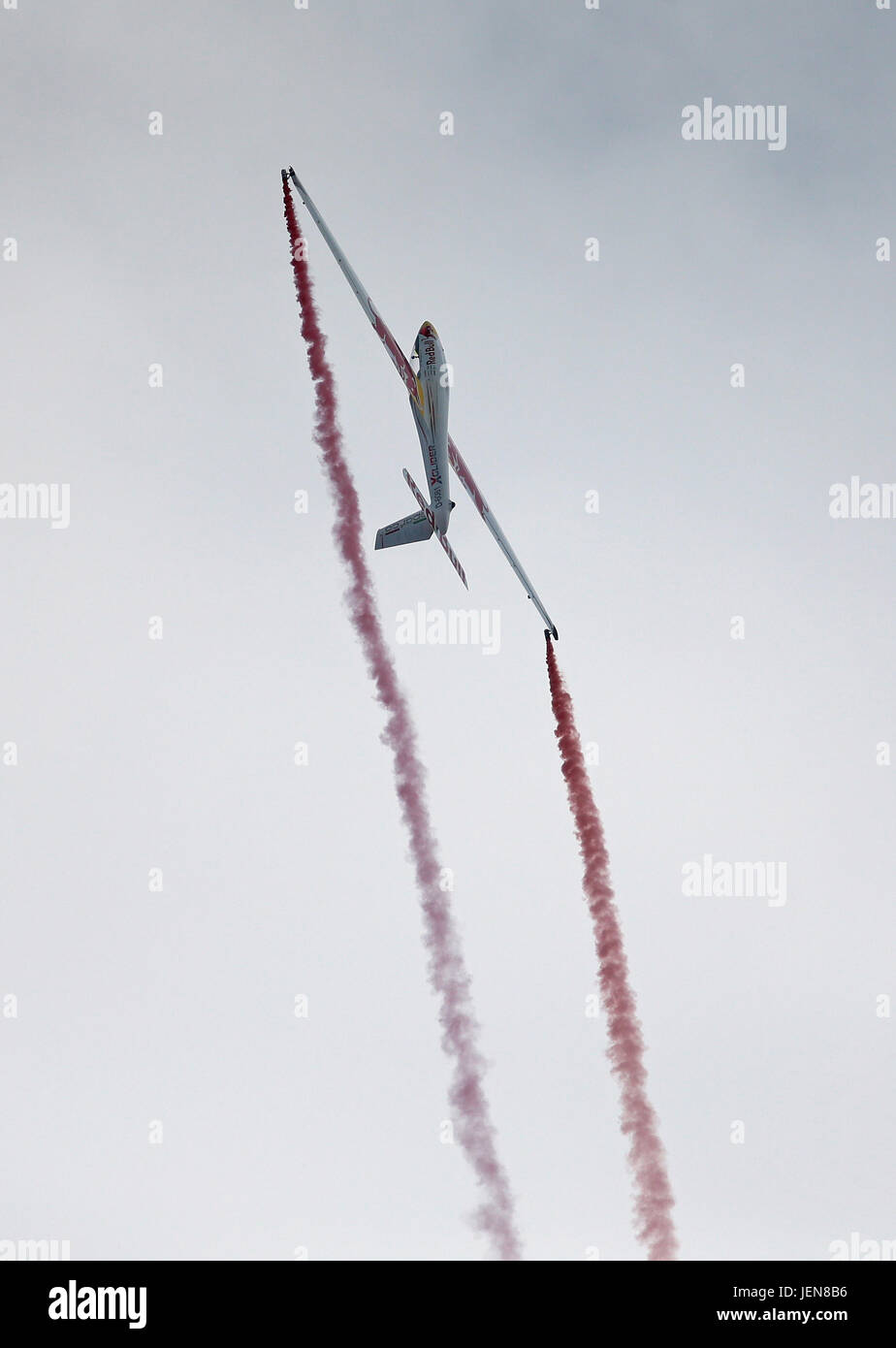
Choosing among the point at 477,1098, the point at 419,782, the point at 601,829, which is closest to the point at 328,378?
the point at 419,782

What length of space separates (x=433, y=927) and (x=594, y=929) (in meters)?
7.88

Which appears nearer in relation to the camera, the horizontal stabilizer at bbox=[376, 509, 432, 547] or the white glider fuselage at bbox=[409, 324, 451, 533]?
A: the white glider fuselage at bbox=[409, 324, 451, 533]

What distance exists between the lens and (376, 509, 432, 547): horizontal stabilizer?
82.7 metres

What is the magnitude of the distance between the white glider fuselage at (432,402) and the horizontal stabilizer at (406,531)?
2798mm

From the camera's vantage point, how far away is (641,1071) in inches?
3068

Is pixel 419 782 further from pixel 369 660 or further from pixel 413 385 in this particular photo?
pixel 413 385

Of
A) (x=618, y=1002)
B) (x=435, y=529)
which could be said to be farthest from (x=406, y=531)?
(x=618, y=1002)

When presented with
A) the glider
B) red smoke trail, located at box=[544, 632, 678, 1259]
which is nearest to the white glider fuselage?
the glider

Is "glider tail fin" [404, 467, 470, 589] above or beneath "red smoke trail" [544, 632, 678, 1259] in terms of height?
above

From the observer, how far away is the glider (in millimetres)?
76250

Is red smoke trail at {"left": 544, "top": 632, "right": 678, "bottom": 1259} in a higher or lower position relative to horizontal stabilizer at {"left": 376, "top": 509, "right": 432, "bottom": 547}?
lower

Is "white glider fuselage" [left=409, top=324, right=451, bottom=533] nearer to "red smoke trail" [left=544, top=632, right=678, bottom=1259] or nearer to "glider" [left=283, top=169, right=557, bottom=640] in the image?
"glider" [left=283, top=169, right=557, bottom=640]

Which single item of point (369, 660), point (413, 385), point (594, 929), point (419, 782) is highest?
point (413, 385)

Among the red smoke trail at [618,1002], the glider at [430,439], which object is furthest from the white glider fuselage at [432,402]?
the red smoke trail at [618,1002]
